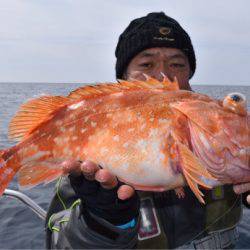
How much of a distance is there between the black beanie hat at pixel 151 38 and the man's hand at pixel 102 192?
272 cm

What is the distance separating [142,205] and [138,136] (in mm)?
1494

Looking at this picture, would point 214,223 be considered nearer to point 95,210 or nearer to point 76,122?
point 95,210

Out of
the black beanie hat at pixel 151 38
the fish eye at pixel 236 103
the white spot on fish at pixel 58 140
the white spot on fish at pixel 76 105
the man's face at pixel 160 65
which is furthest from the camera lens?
the black beanie hat at pixel 151 38

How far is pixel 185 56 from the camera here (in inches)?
224

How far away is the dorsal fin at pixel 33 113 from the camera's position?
3.44 meters

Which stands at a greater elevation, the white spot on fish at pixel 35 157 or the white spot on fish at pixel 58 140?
the white spot on fish at pixel 58 140

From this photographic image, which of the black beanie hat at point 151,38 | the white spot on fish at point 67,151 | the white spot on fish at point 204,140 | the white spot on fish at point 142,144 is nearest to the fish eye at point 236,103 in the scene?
the white spot on fish at point 204,140

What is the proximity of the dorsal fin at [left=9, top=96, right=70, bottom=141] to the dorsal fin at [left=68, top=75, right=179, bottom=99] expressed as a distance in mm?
158

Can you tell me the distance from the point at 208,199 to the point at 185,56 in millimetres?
2222

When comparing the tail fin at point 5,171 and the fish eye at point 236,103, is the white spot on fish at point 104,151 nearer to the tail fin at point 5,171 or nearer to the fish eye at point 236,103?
the tail fin at point 5,171

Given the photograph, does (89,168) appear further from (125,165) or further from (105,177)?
(125,165)

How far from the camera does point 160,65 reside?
5137mm

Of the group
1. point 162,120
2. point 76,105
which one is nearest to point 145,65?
point 76,105

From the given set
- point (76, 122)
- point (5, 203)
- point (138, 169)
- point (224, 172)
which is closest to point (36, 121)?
point (76, 122)
